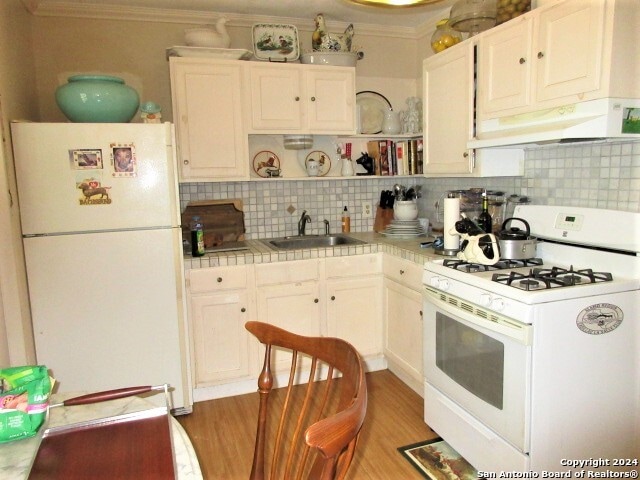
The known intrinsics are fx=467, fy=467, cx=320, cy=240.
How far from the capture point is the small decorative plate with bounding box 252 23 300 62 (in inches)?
116

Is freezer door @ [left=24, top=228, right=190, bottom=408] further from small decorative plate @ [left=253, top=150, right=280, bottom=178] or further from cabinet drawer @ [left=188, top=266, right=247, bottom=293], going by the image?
small decorative plate @ [left=253, top=150, right=280, bottom=178]

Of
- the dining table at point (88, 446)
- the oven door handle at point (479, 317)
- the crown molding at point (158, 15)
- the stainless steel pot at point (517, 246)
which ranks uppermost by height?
the crown molding at point (158, 15)

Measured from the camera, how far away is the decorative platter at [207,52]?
9.00 feet

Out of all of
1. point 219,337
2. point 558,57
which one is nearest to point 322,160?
point 219,337

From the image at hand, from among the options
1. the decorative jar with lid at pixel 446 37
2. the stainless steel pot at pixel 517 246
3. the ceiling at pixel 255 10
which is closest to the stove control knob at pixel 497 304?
the stainless steel pot at pixel 517 246

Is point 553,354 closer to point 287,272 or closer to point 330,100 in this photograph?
point 287,272

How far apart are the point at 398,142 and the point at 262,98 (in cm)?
106

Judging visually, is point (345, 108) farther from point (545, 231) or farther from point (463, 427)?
point (463, 427)

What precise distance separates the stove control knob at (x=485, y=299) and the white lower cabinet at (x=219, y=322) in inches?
53.1

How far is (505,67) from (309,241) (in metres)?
1.69

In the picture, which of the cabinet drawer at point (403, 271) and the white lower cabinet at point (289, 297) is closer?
the cabinet drawer at point (403, 271)

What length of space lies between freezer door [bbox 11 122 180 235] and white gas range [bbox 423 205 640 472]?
1489 mm

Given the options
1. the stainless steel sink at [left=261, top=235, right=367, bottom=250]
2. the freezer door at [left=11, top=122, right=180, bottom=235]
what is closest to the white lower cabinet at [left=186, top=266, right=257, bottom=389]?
the freezer door at [left=11, top=122, right=180, bottom=235]

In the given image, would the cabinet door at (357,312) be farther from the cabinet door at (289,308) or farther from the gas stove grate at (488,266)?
the gas stove grate at (488,266)
